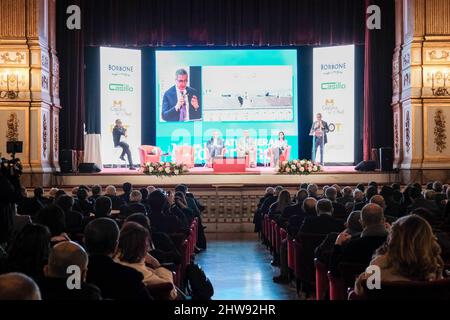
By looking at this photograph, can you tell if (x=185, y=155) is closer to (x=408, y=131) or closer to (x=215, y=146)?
(x=215, y=146)

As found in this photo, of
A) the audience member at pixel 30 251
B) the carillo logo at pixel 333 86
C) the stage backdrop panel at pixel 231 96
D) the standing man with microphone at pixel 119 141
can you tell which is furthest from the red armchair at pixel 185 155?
the audience member at pixel 30 251

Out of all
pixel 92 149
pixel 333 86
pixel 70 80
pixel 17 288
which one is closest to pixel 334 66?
pixel 333 86

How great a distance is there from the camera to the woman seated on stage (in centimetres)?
1814

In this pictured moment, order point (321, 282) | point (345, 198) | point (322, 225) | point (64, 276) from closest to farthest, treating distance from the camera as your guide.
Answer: point (64, 276)
point (321, 282)
point (322, 225)
point (345, 198)

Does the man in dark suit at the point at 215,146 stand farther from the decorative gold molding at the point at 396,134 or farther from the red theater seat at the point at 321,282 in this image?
the red theater seat at the point at 321,282

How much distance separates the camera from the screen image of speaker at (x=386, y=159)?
55.9 ft

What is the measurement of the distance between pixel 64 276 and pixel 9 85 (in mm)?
13189

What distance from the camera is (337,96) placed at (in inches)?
747

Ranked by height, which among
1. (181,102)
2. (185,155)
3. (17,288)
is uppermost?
(181,102)

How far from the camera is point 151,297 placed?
382 cm

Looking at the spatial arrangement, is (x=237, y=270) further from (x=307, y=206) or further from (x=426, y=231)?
(x=426, y=231)

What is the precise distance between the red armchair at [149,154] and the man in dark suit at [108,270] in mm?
13495

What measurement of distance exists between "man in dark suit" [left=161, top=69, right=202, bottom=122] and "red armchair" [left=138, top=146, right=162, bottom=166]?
1437 millimetres
